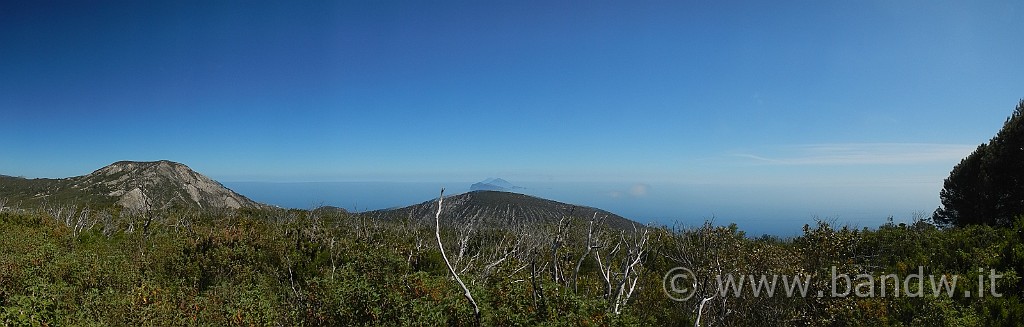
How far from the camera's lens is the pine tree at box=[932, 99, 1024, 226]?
31125mm

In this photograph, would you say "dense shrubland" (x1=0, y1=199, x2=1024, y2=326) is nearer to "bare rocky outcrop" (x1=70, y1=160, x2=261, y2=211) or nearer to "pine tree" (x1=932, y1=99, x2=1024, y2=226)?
"pine tree" (x1=932, y1=99, x2=1024, y2=226)

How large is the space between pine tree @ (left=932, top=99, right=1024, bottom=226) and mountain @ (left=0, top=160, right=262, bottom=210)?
153 m

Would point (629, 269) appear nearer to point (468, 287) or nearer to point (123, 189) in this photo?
point (468, 287)

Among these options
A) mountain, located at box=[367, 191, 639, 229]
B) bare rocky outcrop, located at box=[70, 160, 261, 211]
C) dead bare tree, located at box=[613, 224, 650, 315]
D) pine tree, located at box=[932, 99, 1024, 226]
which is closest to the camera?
dead bare tree, located at box=[613, 224, 650, 315]

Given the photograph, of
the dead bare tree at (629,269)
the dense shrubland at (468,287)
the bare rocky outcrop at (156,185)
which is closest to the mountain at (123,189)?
the bare rocky outcrop at (156,185)

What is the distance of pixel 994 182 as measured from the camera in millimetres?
32438

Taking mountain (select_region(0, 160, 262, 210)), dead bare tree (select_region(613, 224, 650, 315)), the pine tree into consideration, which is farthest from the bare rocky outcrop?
the pine tree

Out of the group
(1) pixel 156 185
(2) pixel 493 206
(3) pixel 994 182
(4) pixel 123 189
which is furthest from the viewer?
(1) pixel 156 185

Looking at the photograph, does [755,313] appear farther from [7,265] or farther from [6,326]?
[7,265]

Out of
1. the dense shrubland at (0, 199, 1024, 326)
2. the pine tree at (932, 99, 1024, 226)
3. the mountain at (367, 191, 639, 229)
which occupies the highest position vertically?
the pine tree at (932, 99, 1024, 226)

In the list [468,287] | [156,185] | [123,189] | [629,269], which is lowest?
[123,189]

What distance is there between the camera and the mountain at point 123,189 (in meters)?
141

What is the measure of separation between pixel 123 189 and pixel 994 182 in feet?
731

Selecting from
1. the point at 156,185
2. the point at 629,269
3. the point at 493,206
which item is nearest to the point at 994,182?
the point at 629,269
